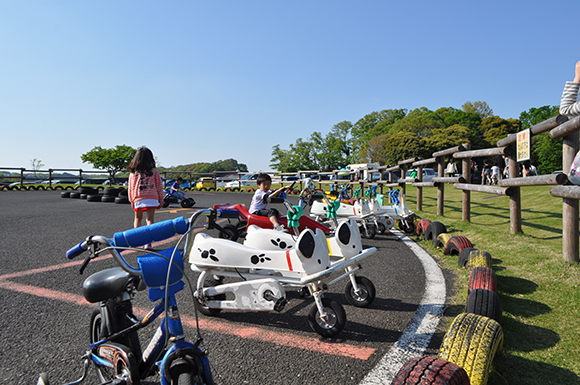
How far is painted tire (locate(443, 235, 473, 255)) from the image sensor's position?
469 centimetres

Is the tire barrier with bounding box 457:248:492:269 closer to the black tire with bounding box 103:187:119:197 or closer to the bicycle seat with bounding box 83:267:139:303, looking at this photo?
the bicycle seat with bounding box 83:267:139:303

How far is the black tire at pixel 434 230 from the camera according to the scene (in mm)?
5986

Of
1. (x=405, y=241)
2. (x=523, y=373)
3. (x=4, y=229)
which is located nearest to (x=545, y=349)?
(x=523, y=373)

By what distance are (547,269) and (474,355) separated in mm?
2689

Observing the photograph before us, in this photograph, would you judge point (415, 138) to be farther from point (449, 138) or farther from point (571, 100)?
point (571, 100)

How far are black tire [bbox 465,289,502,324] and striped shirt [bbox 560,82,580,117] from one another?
1.52 m

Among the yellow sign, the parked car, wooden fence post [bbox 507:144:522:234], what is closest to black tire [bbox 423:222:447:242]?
wooden fence post [bbox 507:144:522:234]

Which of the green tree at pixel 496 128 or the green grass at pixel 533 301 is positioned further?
the green tree at pixel 496 128

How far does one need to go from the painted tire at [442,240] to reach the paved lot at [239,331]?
760 millimetres

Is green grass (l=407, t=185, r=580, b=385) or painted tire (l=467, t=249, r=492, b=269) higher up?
painted tire (l=467, t=249, r=492, b=269)

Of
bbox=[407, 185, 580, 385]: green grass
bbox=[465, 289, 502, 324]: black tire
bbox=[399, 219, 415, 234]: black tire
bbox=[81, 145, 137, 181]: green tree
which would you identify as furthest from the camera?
bbox=[81, 145, 137, 181]: green tree

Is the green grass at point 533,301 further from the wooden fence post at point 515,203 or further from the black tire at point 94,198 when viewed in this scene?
the black tire at point 94,198

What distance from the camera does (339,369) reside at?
2.27 metres

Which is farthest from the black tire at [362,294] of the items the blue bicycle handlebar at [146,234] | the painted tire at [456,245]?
the blue bicycle handlebar at [146,234]
